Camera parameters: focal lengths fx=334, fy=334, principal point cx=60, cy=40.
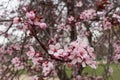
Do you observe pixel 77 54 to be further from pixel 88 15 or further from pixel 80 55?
pixel 88 15

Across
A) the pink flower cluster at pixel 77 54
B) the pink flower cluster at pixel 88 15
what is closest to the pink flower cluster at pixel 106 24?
the pink flower cluster at pixel 88 15

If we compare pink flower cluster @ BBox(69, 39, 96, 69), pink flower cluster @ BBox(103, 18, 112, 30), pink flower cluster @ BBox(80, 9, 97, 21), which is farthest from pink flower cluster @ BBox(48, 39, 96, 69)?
pink flower cluster @ BBox(80, 9, 97, 21)

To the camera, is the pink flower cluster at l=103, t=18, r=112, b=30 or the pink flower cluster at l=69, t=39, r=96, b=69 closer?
the pink flower cluster at l=69, t=39, r=96, b=69

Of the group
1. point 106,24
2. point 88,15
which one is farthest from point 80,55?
point 88,15

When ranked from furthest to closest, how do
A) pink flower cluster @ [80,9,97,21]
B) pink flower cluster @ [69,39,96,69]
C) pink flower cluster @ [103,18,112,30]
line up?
pink flower cluster @ [80,9,97,21] → pink flower cluster @ [103,18,112,30] → pink flower cluster @ [69,39,96,69]

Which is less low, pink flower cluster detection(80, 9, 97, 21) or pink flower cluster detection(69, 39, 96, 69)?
pink flower cluster detection(69, 39, 96, 69)

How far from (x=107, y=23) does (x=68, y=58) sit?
1163 mm

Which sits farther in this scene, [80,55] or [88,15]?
[88,15]

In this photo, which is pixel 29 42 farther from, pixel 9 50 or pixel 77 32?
pixel 77 32

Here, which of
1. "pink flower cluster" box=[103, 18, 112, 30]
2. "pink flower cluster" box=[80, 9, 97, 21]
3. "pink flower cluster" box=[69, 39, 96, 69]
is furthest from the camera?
"pink flower cluster" box=[80, 9, 97, 21]

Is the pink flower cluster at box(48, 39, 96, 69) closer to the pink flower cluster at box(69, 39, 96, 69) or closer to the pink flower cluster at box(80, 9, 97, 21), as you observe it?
the pink flower cluster at box(69, 39, 96, 69)

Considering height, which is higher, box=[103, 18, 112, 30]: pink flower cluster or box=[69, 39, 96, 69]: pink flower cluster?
box=[69, 39, 96, 69]: pink flower cluster

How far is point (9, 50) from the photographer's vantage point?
393cm

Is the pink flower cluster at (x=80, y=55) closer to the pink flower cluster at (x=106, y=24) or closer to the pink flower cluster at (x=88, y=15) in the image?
the pink flower cluster at (x=106, y=24)
